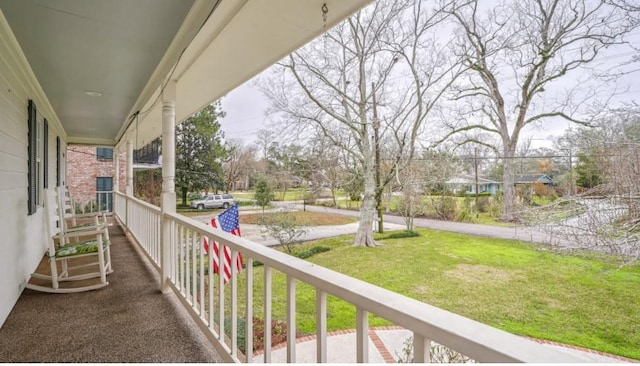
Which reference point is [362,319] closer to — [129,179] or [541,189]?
[541,189]

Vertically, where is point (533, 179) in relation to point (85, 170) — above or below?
below

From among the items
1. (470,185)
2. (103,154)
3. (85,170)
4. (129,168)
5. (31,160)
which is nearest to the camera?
(31,160)

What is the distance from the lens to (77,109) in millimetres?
4473

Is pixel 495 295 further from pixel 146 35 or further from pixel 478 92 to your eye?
pixel 146 35

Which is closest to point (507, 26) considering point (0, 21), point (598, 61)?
point (598, 61)

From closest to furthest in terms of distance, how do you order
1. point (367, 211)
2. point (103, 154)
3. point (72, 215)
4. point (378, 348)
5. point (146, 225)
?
point (378, 348) → point (146, 225) → point (367, 211) → point (72, 215) → point (103, 154)

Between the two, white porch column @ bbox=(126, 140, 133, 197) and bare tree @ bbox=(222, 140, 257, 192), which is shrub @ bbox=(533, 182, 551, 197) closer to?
bare tree @ bbox=(222, 140, 257, 192)

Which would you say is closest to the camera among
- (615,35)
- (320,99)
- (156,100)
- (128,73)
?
(615,35)

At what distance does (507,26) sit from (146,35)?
11.2ft

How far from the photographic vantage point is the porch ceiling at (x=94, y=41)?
5.82 ft

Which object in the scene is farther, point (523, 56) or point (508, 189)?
point (523, 56)

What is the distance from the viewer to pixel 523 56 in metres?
3.10

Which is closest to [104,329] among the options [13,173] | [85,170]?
[13,173]

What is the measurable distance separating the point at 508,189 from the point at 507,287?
779mm
